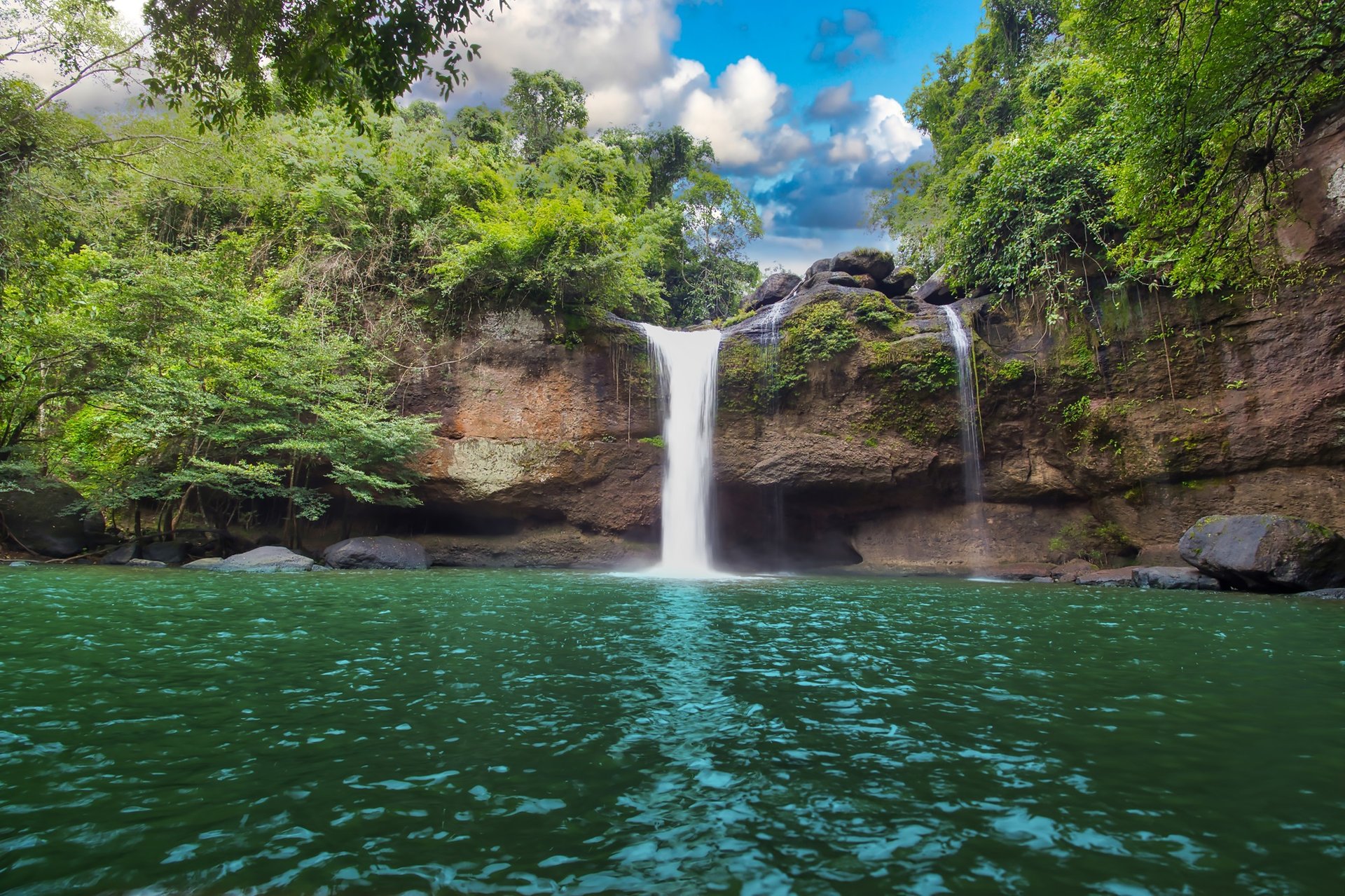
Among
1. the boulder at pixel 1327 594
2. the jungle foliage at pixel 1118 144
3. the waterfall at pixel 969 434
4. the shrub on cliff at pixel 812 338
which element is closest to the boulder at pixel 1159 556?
the waterfall at pixel 969 434

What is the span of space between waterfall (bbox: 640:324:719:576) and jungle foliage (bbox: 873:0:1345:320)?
792cm

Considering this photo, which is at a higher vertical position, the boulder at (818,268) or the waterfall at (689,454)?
the boulder at (818,268)

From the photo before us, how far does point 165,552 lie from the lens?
14578 millimetres

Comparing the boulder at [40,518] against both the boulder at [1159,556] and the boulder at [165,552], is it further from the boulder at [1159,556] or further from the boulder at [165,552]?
the boulder at [1159,556]

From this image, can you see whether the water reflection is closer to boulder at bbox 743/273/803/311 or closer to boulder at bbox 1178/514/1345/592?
boulder at bbox 1178/514/1345/592

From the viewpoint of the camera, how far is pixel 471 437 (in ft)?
56.8

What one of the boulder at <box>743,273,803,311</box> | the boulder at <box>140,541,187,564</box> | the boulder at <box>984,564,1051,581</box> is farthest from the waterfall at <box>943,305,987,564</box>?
the boulder at <box>140,541,187,564</box>

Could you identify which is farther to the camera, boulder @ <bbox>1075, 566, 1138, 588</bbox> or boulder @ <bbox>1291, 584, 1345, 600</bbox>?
boulder @ <bbox>1075, 566, 1138, 588</bbox>

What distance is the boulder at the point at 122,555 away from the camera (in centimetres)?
1387

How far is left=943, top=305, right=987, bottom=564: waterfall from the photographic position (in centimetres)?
1673

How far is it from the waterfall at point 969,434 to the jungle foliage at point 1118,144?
5.67ft

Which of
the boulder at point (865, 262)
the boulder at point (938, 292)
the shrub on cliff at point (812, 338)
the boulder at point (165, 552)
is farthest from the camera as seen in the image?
the boulder at point (865, 262)

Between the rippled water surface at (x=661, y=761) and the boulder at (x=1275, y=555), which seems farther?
the boulder at (x=1275, y=555)

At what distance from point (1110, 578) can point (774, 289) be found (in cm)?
1388
